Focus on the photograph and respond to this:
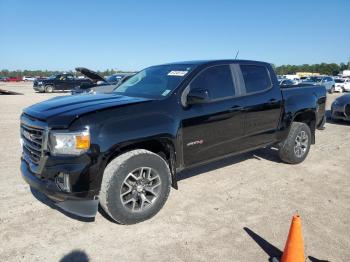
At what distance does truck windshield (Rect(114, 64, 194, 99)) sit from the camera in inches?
177

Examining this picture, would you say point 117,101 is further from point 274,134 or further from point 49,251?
point 274,134

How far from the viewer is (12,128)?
10.0m

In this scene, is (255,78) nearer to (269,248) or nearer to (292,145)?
(292,145)

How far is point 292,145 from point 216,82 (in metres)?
2.23

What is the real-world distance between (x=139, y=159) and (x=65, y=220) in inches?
45.7

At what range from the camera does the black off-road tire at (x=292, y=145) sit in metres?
6.13

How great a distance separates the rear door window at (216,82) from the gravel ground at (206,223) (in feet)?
4.64

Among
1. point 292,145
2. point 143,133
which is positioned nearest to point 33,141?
point 143,133

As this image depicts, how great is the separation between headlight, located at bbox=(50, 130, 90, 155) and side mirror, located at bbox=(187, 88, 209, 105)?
142 cm

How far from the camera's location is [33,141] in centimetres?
379

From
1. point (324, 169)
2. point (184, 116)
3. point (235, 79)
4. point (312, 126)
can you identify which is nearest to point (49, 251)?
point (184, 116)

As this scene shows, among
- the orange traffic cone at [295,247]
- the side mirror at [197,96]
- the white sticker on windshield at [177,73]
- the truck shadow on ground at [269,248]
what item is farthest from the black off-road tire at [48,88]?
the orange traffic cone at [295,247]

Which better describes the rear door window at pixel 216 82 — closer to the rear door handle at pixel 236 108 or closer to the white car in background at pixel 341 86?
the rear door handle at pixel 236 108

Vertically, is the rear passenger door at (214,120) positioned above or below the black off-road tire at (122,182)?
above
